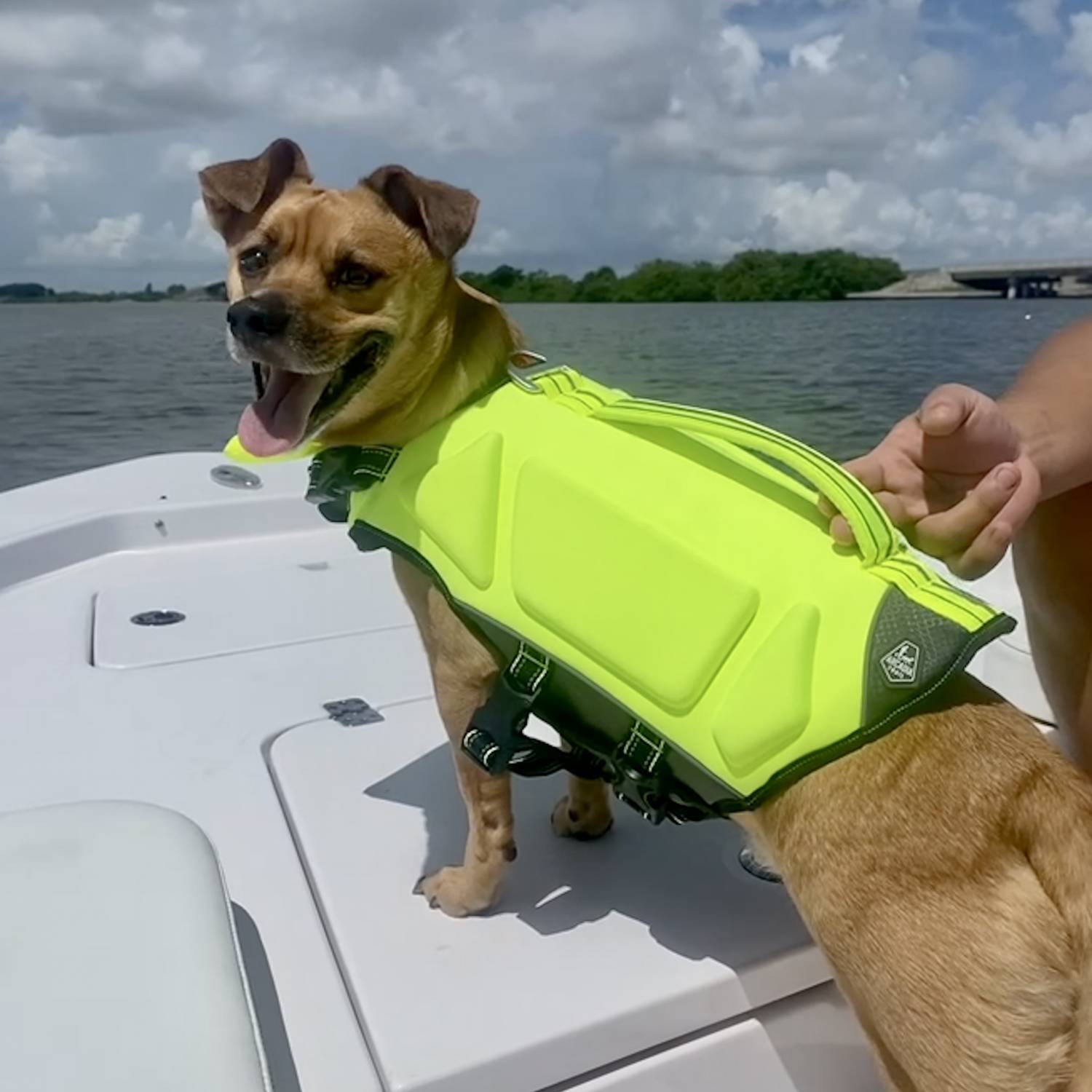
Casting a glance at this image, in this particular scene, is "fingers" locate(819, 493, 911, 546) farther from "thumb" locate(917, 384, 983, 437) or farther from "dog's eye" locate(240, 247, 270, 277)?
"dog's eye" locate(240, 247, 270, 277)

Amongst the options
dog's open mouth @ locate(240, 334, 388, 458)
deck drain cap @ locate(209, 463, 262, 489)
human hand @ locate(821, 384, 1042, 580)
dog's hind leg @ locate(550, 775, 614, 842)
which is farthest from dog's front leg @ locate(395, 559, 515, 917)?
deck drain cap @ locate(209, 463, 262, 489)

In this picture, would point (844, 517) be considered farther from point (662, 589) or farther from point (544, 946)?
point (544, 946)

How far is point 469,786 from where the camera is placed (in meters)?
2.03

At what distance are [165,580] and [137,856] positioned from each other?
233 centimetres

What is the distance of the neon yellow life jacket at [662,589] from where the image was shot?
1.58 m

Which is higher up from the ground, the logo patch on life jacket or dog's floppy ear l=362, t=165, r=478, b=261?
dog's floppy ear l=362, t=165, r=478, b=261

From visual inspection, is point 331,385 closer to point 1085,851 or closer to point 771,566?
point 771,566

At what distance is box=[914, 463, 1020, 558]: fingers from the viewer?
5.90 feet

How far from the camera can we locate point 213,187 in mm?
2477

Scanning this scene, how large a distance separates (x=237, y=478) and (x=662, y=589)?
3.11m

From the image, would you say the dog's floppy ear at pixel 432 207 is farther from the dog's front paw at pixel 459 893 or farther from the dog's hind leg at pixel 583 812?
the dog's front paw at pixel 459 893

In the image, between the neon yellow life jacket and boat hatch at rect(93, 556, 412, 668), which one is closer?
the neon yellow life jacket

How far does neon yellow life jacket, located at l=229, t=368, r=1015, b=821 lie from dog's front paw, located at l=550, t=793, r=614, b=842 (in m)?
0.20

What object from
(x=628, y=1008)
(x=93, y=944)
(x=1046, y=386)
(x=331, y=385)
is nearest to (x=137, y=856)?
(x=93, y=944)
